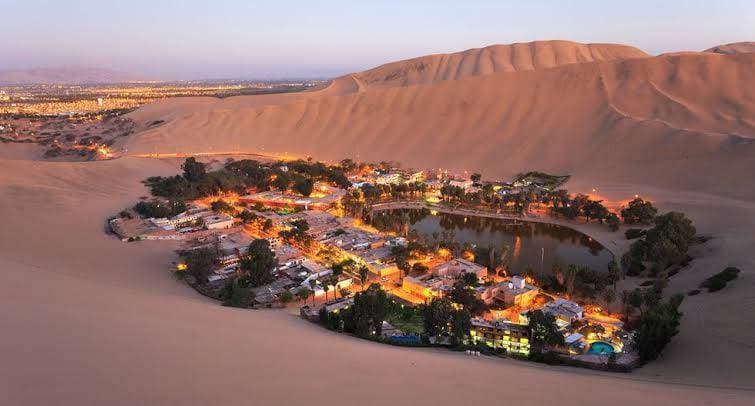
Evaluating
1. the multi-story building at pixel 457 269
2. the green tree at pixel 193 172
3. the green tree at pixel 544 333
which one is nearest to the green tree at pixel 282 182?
the green tree at pixel 193 172

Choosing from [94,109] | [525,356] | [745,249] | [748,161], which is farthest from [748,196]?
[94,109]

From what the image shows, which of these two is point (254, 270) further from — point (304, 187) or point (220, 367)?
point (304, 187)

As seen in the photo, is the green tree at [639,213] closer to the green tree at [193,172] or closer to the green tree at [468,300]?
the green tree at [468,300]

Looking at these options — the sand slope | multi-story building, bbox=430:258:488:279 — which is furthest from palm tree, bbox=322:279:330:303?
the sand slope

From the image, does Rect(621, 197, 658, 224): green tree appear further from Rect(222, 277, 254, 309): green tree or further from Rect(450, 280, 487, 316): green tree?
Rect(222, 277, 254, 309): green tree

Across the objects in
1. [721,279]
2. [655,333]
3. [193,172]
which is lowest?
[655,333]

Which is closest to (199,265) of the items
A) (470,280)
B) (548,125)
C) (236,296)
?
(236,296)

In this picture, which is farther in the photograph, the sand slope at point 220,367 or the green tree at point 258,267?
the green tree at point 258,267
